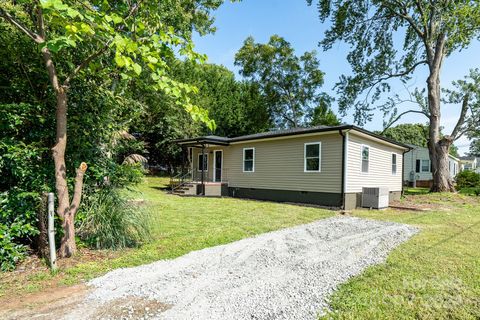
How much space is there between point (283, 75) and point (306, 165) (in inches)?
763

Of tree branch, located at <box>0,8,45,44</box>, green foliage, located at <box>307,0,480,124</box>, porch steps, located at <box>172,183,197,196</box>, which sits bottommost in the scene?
porch steps, located at <box>172,183,197,196</box>

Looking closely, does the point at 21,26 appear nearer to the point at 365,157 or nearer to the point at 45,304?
the point at 45,304

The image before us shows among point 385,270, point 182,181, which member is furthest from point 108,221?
point 182,181

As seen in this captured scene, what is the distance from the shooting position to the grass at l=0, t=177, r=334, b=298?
3.15 metres

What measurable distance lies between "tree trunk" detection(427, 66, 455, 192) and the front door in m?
12.2

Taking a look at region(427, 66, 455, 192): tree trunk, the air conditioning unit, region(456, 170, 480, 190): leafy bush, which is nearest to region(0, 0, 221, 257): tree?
the air conditioning unit

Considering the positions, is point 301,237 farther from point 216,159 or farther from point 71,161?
point 216,159

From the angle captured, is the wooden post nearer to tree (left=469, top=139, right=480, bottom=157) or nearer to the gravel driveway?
the gravel driveway

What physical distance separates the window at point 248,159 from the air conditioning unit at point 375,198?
492cm

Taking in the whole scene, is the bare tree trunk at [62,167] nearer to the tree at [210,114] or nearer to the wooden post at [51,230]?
the wooden post at [51,230]

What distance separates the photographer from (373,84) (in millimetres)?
19203

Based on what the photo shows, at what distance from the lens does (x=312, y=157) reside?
35.5ft

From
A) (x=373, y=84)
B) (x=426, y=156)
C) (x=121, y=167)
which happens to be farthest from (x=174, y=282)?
(x=426, y=156)

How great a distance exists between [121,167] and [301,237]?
3.63m
